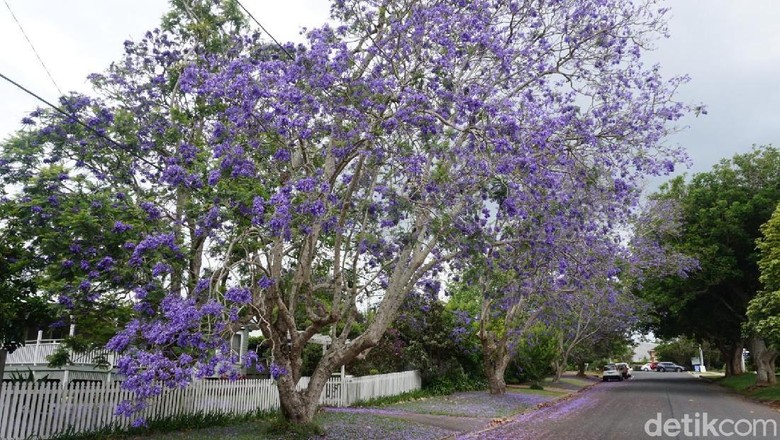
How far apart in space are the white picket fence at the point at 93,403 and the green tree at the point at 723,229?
20.7 m

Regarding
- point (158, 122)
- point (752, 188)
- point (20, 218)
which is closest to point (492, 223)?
point (158, 122)

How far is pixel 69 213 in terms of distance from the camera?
34.1 ft

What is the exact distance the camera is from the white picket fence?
390 inches

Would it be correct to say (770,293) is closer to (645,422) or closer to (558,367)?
(645,422)

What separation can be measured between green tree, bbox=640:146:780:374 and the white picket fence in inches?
815

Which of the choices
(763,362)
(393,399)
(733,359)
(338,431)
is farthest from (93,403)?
(733,359)

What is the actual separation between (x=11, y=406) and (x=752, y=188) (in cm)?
3166

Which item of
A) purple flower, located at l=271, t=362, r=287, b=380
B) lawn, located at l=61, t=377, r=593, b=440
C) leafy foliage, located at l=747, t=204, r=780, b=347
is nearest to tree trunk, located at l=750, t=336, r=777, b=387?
leafy foliage, located at l=747, t=204, r=780, b=347

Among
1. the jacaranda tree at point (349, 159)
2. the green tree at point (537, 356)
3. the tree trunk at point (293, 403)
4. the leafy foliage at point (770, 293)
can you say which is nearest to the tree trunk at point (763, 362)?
the leafy foliage at point (770, 293)

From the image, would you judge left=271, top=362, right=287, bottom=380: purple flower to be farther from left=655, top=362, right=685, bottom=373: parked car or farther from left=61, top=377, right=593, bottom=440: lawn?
left=655, top=362, right=685, bottom=373: parked car

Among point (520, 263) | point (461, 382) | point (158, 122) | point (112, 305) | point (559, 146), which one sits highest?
point (158, 122)

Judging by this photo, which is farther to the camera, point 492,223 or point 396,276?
point 492,223

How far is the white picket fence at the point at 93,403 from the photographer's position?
9.90 metres

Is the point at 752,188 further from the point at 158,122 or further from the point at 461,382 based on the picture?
the point at 158,122
